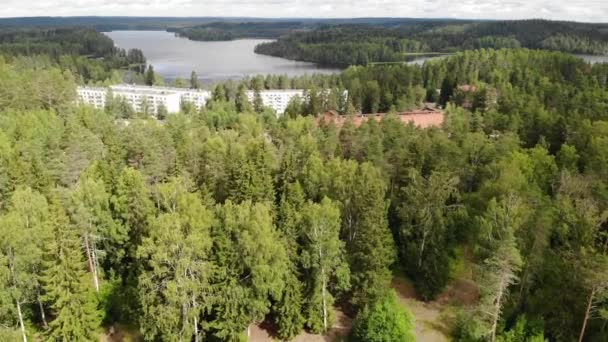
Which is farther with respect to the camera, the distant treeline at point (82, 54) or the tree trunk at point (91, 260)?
the distant treeline at point (82, 54)

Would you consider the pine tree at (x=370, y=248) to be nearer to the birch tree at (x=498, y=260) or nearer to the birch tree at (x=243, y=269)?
the birch tree at (x=243, y=269)

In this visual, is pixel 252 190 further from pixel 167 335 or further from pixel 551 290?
pixel 551 290

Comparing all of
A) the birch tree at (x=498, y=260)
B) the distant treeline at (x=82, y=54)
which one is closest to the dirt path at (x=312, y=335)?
the birch tree at (x=498, y=260)

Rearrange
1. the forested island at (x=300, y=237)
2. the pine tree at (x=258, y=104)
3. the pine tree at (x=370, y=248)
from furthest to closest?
1. the pine tree at (x=258, y=104)
2. the pine tree at (x=370, y=248)
3. the forested island at (x=300, y=237)

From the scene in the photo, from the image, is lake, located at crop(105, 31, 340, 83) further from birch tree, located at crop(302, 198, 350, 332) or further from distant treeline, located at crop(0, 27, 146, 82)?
birch tree, located at crop(302, 198, 350, 332)

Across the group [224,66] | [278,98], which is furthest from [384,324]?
[224,66]

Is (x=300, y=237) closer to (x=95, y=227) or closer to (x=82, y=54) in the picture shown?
(x=95, y=227)
